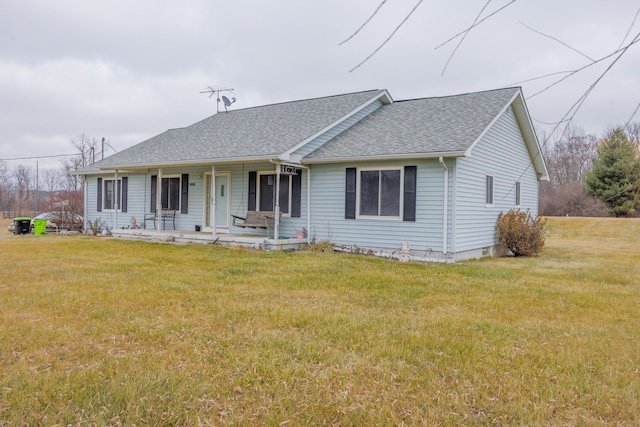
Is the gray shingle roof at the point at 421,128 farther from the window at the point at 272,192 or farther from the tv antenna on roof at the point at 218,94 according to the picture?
the tv antenna on roof at the point at 218,94

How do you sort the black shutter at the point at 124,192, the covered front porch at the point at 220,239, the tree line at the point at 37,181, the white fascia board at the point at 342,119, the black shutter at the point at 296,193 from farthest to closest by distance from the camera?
1. the tree line at the point at 37,181
2. the black shutter at the point at 124,192
3. the black shutter at the point at 296,193
4. the covered front porch at the point at 220,239
5. the white fascia board at the point at 342,119

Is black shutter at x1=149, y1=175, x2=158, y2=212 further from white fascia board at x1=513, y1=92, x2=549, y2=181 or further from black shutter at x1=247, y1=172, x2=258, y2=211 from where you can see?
white fascia board at x1=513, y1=92, x2=549, y2=181

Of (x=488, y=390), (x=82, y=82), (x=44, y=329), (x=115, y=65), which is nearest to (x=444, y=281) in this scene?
(x=488, y=390)

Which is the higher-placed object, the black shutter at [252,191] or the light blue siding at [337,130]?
the light blue siding at [337,130]

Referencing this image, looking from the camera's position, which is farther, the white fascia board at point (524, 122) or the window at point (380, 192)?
the white fascia board at point (524, 122)

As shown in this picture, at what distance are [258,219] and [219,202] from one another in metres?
2.25

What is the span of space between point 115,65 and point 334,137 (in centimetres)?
931

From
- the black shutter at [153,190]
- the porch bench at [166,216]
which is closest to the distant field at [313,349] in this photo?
the porch bench at [166,216]

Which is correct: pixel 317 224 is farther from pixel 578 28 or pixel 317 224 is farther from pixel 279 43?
pixel 578 28

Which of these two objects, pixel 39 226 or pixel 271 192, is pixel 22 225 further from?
pixel 271 192

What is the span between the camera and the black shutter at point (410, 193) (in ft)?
34.1

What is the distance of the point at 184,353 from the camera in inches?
149

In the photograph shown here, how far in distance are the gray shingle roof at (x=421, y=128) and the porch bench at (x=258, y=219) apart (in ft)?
6.76

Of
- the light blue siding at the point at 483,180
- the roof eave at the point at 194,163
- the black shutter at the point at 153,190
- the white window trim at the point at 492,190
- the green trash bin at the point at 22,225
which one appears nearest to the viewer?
the light blue siding at the point at 483,180
